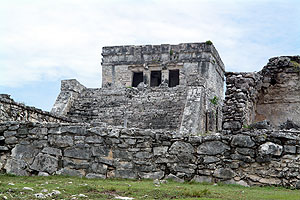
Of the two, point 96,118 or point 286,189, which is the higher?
point 96,118

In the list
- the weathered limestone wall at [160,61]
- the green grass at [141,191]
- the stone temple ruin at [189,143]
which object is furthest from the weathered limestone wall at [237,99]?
the weathered limestone wall at [160,61]

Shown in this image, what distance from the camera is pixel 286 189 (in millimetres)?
6395

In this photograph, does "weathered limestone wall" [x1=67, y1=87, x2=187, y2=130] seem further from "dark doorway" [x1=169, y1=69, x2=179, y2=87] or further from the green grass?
"dark doorway" [x1=169, y1=69, x2=179, y2=87]

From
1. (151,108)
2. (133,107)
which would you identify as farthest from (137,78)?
(151,108)

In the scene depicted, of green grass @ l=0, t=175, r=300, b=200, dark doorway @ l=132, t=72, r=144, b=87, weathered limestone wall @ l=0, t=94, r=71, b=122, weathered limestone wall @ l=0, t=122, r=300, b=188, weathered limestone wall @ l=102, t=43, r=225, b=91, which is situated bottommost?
green grass @ l=0, t=175, r=300, b=200

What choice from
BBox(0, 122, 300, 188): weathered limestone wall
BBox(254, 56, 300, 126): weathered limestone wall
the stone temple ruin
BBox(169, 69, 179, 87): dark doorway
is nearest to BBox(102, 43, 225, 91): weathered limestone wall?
BBox(169, 69, 179, 87): dark doorway

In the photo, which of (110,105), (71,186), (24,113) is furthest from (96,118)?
(71,186)

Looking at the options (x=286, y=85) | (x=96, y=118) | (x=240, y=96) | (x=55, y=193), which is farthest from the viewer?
(x=96, y=118)

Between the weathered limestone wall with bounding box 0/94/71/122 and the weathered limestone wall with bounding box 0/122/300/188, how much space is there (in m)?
3.57

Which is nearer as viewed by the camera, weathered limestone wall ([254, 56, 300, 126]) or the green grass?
the green grass

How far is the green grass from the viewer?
5.32 meters

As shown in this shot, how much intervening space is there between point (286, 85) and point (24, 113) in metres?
7.79

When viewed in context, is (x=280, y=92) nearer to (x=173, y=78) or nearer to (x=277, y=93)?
(x=277, y=93)

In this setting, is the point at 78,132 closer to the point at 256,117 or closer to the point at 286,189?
the point at 286,189
